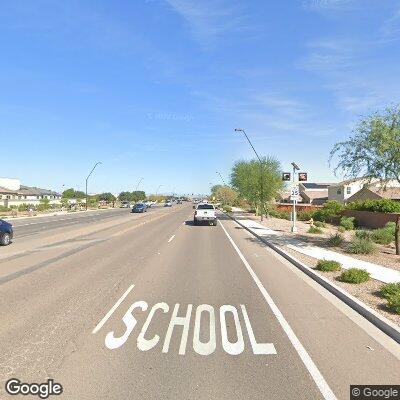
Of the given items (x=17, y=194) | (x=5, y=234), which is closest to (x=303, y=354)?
(x=5, y=234)

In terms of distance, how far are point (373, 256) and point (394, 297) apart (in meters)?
8.58

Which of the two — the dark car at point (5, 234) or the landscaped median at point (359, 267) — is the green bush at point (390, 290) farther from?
the dark car at point (5, 234)

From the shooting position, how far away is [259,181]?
4697cm

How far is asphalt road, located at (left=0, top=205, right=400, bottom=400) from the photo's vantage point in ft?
17.2

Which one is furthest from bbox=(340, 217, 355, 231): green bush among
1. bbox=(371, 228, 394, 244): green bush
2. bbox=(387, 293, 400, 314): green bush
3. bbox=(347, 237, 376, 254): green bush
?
bbox=(387, 293, 400, 314): green bush

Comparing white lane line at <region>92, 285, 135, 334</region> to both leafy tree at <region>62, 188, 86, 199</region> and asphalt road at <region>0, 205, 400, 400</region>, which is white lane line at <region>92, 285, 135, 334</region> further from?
leafy tree at <region>62, 188, 86, 199</region>

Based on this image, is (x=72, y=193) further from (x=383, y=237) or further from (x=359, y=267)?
(x=359, y=267)

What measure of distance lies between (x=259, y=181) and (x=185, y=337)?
41.0 meters

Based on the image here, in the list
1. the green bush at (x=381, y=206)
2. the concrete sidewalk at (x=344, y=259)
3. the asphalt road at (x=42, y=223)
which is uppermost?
the green bush at (x=381, y=206)

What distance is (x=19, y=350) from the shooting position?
623 cm

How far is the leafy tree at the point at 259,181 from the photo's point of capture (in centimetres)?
4634

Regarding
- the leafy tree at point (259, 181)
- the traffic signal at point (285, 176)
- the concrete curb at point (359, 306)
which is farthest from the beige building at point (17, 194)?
the concrete curb at point (359, 306)

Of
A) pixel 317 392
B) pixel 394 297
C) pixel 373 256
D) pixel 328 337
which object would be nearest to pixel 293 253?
pixel 373 256

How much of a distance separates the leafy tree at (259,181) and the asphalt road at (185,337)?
3363cm
